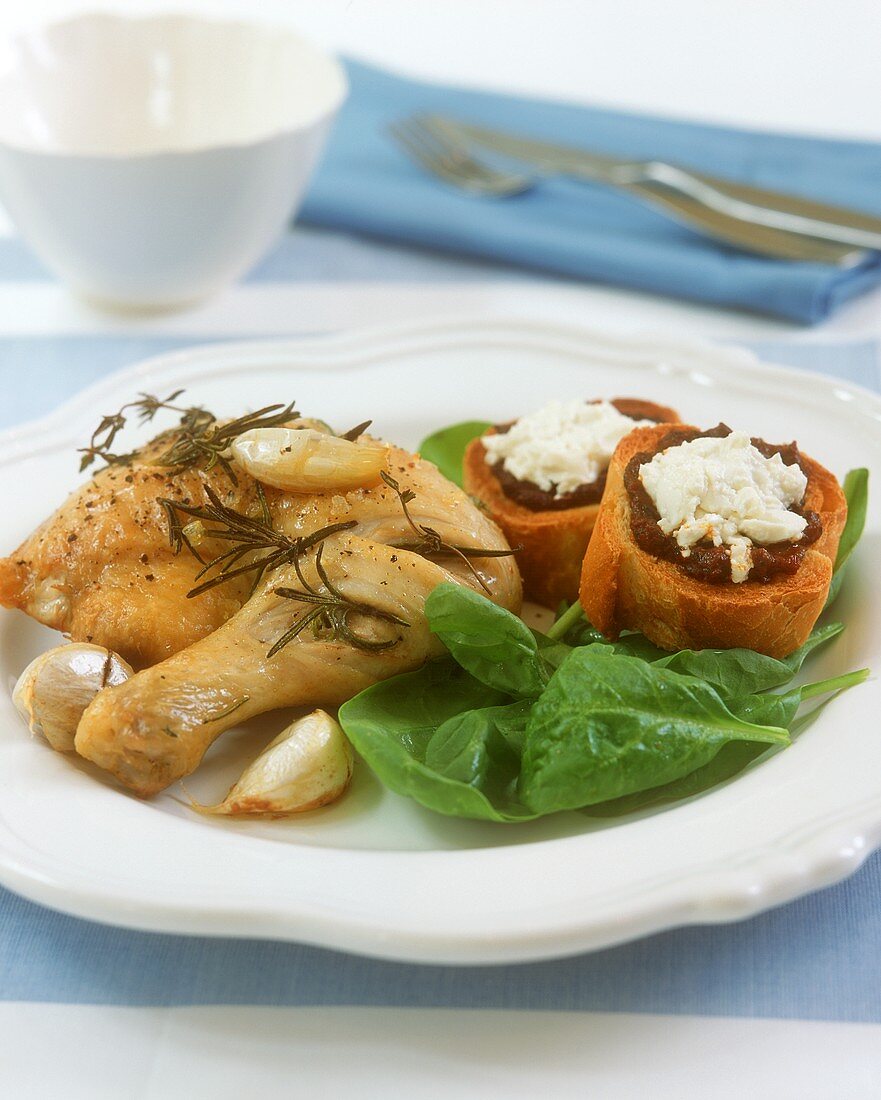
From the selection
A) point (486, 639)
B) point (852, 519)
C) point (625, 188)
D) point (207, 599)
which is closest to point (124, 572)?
point (207, 599)

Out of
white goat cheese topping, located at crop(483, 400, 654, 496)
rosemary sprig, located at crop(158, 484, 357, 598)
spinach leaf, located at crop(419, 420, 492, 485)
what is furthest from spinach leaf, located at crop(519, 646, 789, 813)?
spinach leaf, located at crop(419, 420, 492, 485)

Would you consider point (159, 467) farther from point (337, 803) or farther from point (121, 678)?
point (337, 803)

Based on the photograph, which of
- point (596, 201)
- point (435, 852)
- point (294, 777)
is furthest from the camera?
point (596, 201)

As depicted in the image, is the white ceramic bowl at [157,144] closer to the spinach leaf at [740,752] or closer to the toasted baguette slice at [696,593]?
the toasted baguette slice at [696,593]

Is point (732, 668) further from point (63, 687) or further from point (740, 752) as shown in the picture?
point (63, 687)

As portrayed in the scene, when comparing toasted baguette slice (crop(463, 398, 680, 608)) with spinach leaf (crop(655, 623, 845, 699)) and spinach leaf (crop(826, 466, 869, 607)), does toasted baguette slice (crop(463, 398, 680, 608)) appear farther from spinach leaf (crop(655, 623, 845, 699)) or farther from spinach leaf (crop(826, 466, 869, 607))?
spinach leaf (crop(826, 466, 869, 607))

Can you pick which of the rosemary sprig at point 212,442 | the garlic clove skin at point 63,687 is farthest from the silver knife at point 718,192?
the garlic clove skin at point 63,687
